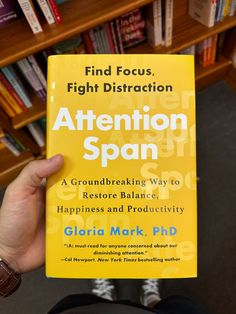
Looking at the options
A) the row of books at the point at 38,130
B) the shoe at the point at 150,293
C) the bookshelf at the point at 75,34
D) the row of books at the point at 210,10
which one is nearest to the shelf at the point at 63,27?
the bookshelf at the point at 75,34

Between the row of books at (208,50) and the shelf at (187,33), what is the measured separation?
14cm

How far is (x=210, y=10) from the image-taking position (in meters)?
1.24

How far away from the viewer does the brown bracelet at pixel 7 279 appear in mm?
844

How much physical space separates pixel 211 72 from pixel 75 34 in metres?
0.88

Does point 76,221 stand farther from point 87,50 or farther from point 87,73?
point 87,50

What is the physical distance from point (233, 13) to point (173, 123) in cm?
98

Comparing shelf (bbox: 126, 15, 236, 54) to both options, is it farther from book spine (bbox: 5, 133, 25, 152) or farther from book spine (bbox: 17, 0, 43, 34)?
book spine (bbox: 5, 133, 25, 152)

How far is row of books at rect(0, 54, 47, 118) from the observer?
1.14 m

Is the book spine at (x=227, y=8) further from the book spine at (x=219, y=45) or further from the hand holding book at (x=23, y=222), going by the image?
the hand holding book at (x=23, y=222)

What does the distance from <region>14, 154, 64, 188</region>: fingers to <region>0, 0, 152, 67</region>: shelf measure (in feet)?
1.47

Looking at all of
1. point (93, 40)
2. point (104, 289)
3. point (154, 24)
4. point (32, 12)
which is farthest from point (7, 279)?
point (154, 24)

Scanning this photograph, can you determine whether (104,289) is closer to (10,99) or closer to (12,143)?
(12,143)

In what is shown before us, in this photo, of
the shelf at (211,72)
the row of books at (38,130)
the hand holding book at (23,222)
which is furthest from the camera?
the shelf at (211,72)

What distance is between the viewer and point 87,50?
1.24m
